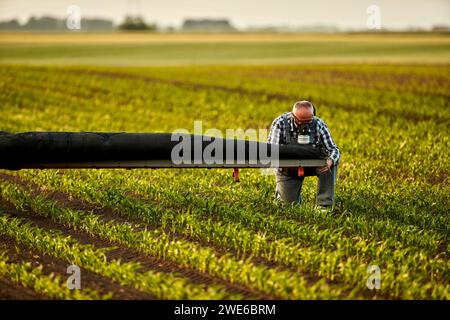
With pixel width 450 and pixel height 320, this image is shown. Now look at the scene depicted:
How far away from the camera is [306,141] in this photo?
8.58 meters

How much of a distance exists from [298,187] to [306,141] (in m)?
0.71

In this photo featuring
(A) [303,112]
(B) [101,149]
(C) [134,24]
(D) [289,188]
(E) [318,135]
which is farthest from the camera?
(C) [134,24]

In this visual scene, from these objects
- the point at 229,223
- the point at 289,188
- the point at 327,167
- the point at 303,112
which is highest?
the point at 303,112

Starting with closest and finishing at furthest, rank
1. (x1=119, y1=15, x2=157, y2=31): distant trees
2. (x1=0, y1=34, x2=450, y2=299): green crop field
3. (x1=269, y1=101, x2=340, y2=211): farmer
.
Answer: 1. (x1=0, y1=34, x2=450, y2=299): green crop field
2. (x1=269, y1=101, x2=340, y2=211): farmer
3. (x1=119, y1=15, x2=157, y2=31): distant trees

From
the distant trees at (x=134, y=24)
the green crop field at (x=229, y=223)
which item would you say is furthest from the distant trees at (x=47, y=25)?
the green crop field at (x=229, y=223)

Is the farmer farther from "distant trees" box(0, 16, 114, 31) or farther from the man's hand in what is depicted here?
"distant trees" box(0, 16, 114, 31)

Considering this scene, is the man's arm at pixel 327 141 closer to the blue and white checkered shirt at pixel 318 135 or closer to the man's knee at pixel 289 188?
the blue and white checkered shirt at pixel 318 135

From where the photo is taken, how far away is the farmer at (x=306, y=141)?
855cm

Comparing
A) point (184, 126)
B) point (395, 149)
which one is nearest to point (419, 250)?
point (395, 149)

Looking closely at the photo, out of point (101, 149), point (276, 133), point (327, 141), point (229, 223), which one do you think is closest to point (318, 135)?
point (327, 141)

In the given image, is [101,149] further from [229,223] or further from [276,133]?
[276,133]

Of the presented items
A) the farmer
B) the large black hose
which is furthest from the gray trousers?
the large black hose

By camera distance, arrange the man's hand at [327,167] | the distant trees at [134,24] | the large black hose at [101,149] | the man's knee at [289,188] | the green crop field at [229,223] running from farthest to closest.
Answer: the distant trees at [134,24] → the man's knee at [289,188] → the man's hand at [327,167] → the large black hose at [101,149] → the green crop field at [229,223]

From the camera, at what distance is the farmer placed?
855 cm
